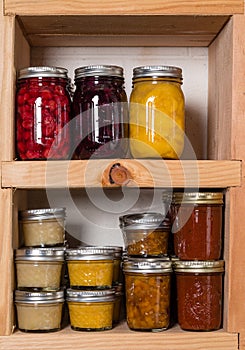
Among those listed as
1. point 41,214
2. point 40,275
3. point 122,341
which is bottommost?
point 122,341

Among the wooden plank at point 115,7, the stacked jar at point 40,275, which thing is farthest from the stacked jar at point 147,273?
the wooden plank at point 115,7

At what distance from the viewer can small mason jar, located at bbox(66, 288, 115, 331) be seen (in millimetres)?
1336

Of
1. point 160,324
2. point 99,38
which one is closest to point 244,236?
point 160,324

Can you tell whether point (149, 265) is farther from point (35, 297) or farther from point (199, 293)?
point (35, 297)

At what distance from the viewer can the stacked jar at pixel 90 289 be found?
4.39 ft

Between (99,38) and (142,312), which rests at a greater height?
(99,38)

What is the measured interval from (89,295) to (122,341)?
99mm

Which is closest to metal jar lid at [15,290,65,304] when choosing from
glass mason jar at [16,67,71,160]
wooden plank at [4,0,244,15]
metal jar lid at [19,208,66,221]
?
metal jar lid at [19,208,66,221]

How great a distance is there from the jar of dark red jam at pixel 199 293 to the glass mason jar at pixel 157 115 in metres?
0.20

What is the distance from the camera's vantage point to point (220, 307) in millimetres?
1358

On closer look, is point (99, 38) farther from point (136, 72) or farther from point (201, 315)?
point (201, 315)

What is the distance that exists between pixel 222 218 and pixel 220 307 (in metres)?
0.16

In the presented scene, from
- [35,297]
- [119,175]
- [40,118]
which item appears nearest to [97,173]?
[119,175]

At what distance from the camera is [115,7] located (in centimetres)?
133
